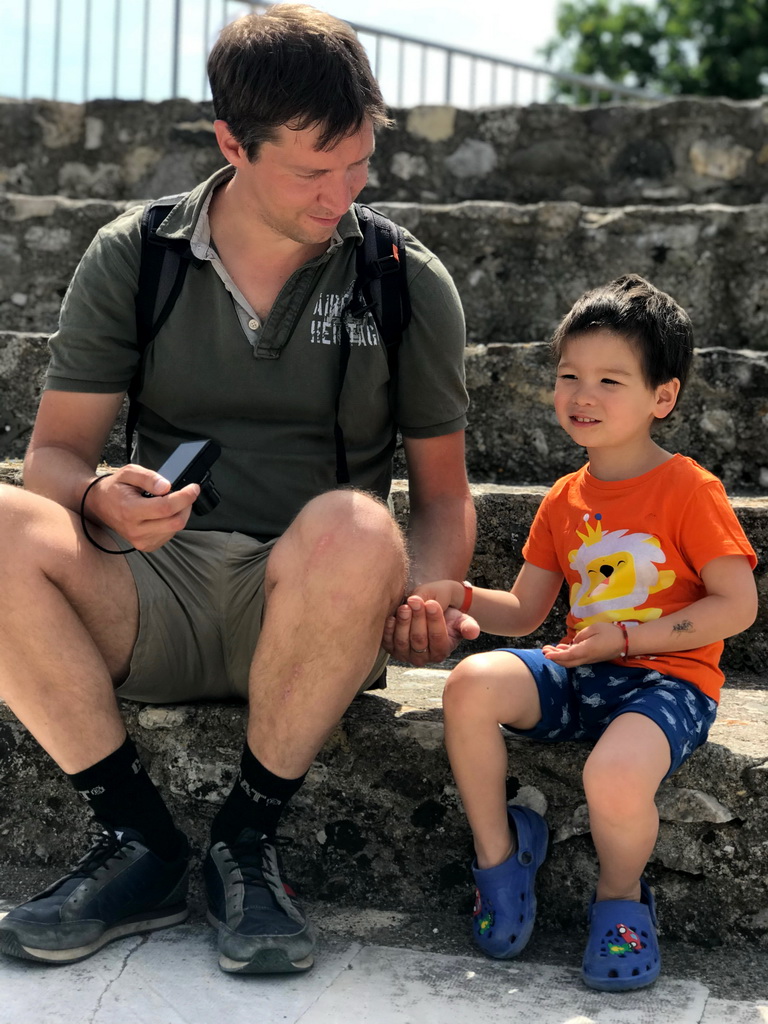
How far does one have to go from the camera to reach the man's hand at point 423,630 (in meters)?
1.71

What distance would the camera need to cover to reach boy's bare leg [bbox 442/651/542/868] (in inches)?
65.0

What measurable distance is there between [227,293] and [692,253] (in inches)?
66.1

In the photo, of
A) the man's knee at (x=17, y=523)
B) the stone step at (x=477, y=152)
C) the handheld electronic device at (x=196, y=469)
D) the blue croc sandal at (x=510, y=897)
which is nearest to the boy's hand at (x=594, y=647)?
the blue croc sandal at (x=510, y=897)

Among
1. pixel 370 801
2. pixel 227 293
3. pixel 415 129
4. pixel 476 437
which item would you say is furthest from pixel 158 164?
pixel 370 801

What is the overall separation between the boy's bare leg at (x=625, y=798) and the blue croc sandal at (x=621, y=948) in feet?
0.11

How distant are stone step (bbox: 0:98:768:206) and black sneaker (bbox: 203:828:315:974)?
8.98ft

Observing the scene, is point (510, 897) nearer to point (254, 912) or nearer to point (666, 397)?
point (254, 912)

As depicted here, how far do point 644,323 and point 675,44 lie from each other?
19.6 metres

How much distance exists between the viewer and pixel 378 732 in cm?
180

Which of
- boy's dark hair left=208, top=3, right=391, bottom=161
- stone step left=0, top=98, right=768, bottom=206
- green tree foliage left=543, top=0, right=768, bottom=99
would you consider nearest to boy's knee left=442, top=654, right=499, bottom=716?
boy's dark hair left=208, top=3, right=391, bottom=161

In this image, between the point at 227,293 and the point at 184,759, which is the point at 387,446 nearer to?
the point at 227,293

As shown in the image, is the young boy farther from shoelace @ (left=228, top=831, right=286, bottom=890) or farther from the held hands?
shoelace @ (left=228, top=831, right=286, bottom=890)

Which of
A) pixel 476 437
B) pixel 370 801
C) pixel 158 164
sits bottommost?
pixel 370 801

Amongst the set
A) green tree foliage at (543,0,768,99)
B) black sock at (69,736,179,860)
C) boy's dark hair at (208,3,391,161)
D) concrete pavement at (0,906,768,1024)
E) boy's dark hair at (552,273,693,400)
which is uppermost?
green tree foliage at (543,0,768,99)
